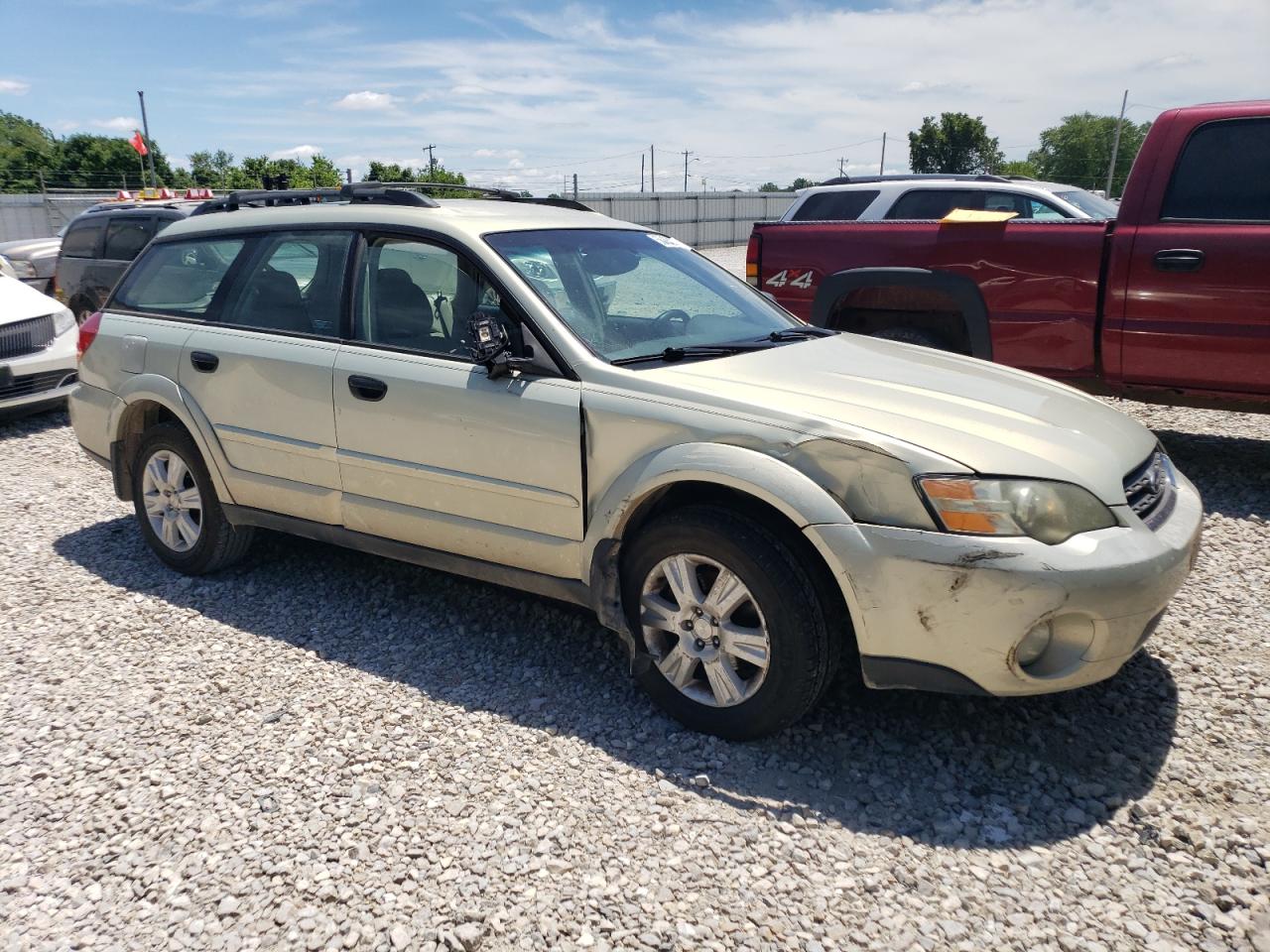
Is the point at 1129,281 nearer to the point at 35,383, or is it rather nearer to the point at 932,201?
the point at 932,201

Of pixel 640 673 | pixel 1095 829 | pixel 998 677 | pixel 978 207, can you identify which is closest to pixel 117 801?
pixel 640 673

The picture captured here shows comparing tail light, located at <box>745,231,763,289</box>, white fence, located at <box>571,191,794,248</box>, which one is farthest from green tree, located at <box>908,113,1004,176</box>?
tail light, located at <box>745,231,763,289</box>

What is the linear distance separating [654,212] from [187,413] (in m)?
27.3

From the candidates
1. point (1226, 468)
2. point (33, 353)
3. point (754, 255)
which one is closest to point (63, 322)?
point (33, 353)

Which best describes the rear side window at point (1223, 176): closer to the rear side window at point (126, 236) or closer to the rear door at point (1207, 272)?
the rear door at point (1207, 272)

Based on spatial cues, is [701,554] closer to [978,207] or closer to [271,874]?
[271,874]

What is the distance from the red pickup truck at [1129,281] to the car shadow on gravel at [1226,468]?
0.51 m

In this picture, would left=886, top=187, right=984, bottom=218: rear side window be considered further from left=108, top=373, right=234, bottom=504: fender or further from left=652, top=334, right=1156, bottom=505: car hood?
left=108, top=373, right=234, bottom=504: fender

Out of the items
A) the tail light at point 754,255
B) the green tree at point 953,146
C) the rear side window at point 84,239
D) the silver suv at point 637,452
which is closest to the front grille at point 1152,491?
the silver suv at point 637,452

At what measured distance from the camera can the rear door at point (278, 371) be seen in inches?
156

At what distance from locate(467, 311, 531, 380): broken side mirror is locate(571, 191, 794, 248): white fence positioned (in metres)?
25.7

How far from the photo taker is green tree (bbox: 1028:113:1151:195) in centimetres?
8906

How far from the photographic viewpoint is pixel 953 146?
7388cm

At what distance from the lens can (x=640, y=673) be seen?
129 inches
